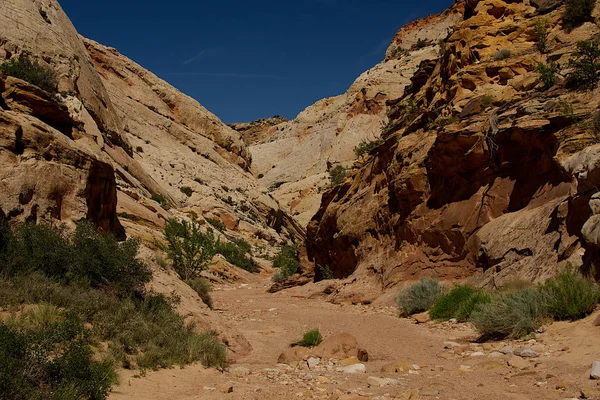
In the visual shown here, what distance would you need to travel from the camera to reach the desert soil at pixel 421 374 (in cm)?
518

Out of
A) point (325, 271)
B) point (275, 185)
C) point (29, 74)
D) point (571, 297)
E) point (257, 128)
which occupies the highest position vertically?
point (257, 128)

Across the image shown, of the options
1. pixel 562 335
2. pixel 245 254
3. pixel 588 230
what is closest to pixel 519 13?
pixel 588 230

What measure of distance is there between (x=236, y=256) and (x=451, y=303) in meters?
19.9

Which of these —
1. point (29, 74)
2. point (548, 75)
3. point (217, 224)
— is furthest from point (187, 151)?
point (548, 75)

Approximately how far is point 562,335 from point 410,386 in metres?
2.59

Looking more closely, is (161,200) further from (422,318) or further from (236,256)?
(422,318)

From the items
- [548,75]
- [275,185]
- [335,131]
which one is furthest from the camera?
[275,185]

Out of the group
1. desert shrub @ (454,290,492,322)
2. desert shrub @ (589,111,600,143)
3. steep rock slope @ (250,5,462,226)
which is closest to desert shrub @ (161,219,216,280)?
desert shrub @ (454,290,492,322)

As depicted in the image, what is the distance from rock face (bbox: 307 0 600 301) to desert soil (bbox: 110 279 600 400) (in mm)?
2427

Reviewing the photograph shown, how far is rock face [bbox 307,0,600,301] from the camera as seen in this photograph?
10820 millimetres

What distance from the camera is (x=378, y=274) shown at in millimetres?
17016

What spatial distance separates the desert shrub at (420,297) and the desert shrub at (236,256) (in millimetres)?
17052

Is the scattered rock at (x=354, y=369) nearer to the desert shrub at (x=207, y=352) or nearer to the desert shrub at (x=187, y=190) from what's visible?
the desert shrub at (x=207, y=352)

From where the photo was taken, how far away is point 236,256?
29.5 m
